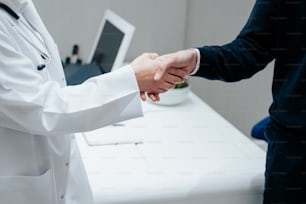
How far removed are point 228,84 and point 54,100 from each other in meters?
1.44

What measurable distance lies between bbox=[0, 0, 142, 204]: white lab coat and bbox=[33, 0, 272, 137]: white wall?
1046 mm

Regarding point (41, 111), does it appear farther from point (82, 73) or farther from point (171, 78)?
point (82, 73)

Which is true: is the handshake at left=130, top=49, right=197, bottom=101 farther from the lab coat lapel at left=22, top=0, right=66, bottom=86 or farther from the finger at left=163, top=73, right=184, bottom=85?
the lab coat lapel at left=22, top=0, right=66, bottom=86

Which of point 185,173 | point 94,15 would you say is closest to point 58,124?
point 185,173

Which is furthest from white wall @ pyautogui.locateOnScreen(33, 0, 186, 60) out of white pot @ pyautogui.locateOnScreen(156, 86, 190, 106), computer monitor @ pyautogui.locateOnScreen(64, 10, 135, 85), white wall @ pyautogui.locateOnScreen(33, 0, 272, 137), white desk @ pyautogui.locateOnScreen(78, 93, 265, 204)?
white desk @ pyautogui.locateOnScreen(78, 93, 265, 204)

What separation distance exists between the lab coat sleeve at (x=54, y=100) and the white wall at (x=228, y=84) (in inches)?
48.0

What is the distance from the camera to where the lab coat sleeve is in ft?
2.47

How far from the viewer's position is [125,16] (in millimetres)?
2061

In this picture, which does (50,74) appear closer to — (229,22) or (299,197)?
(299,197)

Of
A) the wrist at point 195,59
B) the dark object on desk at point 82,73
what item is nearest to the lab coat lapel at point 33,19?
the wrist at point 195,59

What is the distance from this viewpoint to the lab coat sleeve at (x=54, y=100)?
752 millimetres

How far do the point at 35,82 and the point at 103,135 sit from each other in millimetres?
639

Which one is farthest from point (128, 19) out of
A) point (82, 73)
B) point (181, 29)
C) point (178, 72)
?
point (178, 72)

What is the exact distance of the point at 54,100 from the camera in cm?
79
